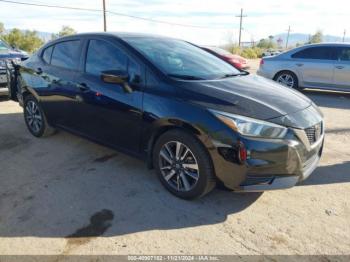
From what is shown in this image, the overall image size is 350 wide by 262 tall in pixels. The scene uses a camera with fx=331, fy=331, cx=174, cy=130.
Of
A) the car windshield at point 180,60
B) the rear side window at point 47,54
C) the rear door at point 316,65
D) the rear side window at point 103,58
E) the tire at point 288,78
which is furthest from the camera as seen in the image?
the tire at point 288,78

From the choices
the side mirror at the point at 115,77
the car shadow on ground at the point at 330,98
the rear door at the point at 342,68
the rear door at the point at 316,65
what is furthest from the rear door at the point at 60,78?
the rear door at the point at 342,68

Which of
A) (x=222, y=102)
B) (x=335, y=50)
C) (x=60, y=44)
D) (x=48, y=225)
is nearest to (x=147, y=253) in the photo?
(x=48, y=225)

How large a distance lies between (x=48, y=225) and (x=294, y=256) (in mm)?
2112

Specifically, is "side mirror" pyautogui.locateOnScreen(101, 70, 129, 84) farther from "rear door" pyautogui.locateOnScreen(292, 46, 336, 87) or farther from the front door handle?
"rear door" pyautogui.locateOnScreen(292, 46, 336, 87)

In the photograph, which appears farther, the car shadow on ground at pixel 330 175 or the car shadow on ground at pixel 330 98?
the car shadow on ground at pixel 330 98

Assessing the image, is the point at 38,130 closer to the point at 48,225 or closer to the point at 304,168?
the point at 48,225

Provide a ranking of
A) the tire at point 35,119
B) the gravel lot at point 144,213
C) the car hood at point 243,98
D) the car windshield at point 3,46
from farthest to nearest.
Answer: the car windshield at point 3,46 → the tire at point 35,119 → the car hood at point 243,98 → the gravel lot at point 144,213

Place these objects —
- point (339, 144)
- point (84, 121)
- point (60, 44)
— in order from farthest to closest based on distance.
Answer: point (339, 144), point (60, 44), point (84, 121)

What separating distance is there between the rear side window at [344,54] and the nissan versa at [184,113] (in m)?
5.99

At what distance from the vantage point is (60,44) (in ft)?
15.6

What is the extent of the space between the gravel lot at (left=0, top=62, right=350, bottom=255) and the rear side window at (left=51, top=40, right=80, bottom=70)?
1284 millimetres

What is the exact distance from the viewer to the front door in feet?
11.7

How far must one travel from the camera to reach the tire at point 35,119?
5148 millimetres

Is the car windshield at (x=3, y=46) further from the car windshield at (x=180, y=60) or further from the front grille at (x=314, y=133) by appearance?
the front grille at (x=314, y=133)
